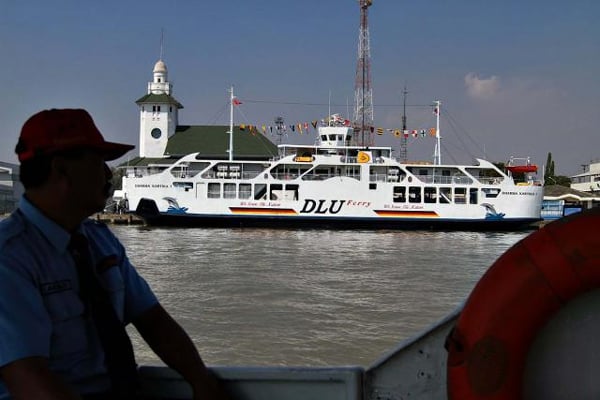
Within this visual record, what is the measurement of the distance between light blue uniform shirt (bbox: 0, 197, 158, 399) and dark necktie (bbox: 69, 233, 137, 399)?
0.01m

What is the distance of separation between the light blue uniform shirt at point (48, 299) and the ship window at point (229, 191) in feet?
71.8

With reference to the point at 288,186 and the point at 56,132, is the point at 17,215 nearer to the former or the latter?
the point at 56,132

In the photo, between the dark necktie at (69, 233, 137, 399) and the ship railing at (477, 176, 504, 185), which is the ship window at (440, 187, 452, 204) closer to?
the ship railing at (477, 176, 504, 185)

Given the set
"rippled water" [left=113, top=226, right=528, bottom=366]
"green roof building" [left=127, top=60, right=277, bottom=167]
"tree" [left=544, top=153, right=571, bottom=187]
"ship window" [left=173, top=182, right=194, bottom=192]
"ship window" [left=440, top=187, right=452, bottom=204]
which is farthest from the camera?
"tree" [left=544, top=153, right=571, bottom=187]

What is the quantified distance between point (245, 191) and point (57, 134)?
72.6 feet

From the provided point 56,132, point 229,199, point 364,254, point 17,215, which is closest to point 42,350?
point 17,215

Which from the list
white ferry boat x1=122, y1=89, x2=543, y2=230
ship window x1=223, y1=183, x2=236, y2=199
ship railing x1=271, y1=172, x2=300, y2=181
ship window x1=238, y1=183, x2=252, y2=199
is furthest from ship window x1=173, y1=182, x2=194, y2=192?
ship railing x1=271, y1=172, x2=300, y2=181

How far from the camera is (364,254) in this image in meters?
12.6

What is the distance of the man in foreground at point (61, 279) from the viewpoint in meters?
0.92

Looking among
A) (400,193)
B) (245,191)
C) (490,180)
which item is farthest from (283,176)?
(490,180)

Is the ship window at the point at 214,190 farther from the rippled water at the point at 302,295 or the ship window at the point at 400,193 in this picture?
the rippled water at the point at 302,295

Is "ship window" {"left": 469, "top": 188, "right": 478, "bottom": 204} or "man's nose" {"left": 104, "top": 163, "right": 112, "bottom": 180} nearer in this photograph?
"man's nose" {"left": 104, "top": 163, "right": 112, "bottom": 180}

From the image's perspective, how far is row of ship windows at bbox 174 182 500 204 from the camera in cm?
2288

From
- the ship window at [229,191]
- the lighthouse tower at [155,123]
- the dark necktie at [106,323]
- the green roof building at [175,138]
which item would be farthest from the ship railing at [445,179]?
the dark necktie at [106,323]
